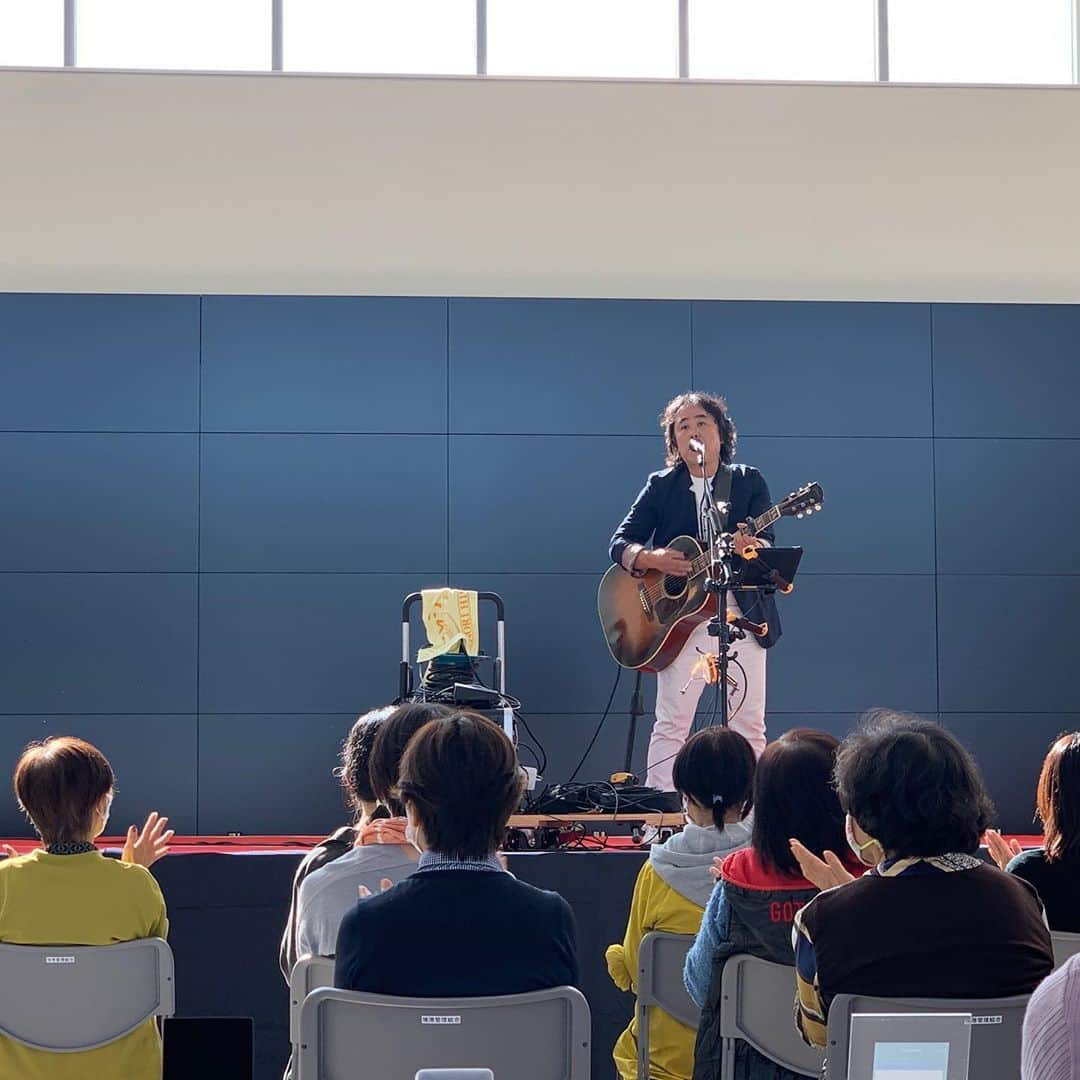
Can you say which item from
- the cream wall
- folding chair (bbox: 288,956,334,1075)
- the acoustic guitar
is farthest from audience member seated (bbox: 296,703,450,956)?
the cream wall

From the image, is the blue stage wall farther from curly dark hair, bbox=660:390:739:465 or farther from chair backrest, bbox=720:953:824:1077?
chair backrest, bbox=720:953:824:1077

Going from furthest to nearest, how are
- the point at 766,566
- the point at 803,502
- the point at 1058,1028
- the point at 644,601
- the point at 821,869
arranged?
the point at 644,601, the point at 803,502, the point at 766,566, the point at 821,869, the point at 1058,1028

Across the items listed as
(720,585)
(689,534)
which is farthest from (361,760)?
(689,534)

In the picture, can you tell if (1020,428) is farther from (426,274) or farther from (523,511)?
(426,274)

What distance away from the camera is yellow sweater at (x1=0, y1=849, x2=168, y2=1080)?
246cm

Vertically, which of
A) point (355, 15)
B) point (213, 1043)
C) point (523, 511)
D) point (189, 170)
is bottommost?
point (213, 1043)

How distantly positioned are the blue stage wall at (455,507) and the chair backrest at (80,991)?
359cm

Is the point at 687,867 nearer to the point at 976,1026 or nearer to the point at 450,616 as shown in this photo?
the point at 976,1026

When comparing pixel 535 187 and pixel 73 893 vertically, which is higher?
pixel 535 187

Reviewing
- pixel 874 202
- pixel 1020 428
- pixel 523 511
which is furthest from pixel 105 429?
pixel 1020 428

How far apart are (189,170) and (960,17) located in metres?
3.38

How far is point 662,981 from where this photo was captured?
99.0 inches

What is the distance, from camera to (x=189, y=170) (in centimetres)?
616

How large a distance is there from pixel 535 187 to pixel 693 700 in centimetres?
248
